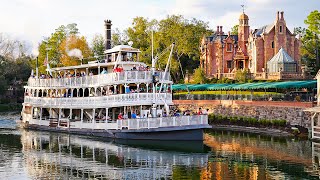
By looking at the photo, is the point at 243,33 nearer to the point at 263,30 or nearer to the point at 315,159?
the point at 263,30

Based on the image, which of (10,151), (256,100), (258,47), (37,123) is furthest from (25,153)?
(258,47)

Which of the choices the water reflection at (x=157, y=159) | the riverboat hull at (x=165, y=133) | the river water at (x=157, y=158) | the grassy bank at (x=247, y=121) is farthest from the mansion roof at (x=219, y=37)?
the riverboat hull at (x=165, y=133)

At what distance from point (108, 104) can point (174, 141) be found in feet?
23.9

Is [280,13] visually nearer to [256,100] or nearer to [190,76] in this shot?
[190,76]

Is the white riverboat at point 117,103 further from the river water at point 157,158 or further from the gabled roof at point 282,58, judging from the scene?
the gabled roof at point 282,58

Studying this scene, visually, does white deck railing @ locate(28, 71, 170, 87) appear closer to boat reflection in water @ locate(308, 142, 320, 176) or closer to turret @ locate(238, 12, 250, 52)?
boat reflection in water @ locate(308, 142, 320, 176)

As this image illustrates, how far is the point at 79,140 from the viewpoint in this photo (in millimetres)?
42469

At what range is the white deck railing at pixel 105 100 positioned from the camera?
4144cm

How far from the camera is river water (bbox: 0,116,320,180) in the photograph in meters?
28.2

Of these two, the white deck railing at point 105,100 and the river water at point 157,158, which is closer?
the river water at point 157,158

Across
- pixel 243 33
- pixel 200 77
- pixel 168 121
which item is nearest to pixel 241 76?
pixel 200 77

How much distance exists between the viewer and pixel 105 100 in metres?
43.6

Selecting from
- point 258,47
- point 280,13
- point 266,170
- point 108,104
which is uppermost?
point 280,13

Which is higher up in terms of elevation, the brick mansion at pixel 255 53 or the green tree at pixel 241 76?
the brick mansion at pixel 255 53
